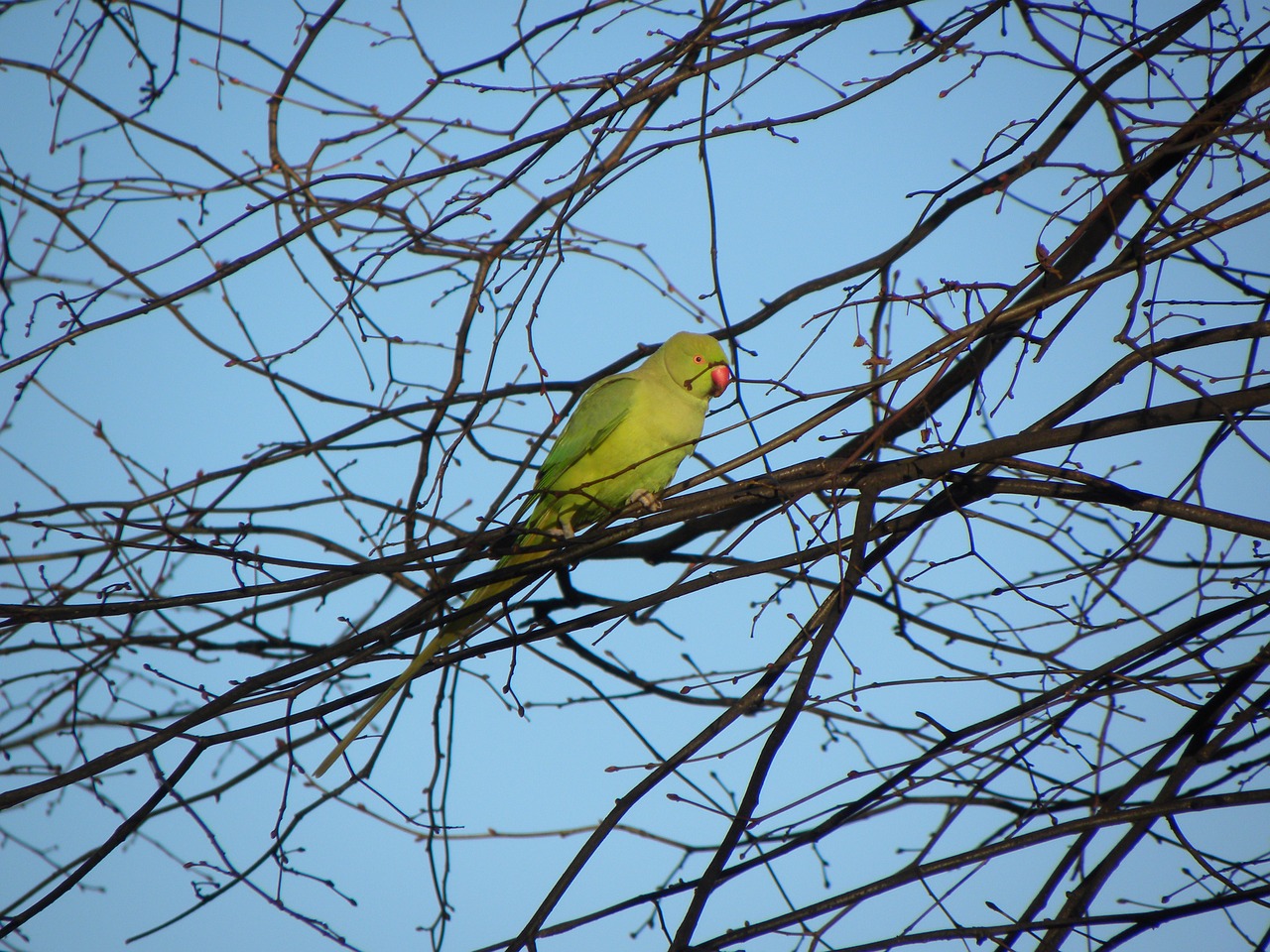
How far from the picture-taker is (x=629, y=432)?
399 cm

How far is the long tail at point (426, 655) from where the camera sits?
2.99 meters

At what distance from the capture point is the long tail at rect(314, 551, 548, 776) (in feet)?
9.82

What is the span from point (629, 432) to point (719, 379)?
492 millimetres

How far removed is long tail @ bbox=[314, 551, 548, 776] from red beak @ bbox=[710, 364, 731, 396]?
1.10 metres

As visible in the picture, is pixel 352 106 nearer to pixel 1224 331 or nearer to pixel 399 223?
pixel 399 223

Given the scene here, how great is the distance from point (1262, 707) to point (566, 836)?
2164 mm

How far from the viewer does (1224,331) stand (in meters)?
2.52

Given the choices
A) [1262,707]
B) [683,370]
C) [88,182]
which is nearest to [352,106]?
[88,182]

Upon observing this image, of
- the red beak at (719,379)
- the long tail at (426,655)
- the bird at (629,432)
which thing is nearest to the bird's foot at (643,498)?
the bird at (629,432)

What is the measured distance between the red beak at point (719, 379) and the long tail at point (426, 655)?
1.10 meters

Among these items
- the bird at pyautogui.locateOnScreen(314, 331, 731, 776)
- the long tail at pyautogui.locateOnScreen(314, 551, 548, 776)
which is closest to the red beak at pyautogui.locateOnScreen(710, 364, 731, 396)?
the bird at pyautogui.locateOnScreen(314, 331, 731, 776)

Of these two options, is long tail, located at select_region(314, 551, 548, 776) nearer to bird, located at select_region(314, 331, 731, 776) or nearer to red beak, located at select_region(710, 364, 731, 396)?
bird, located at select_region(314, 331, 731, 776)

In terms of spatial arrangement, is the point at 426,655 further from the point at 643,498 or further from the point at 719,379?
the point at 719,379

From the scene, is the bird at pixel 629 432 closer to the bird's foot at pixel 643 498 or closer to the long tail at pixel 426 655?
the bird's foot at pixel 643 498
